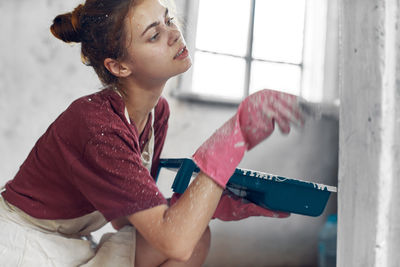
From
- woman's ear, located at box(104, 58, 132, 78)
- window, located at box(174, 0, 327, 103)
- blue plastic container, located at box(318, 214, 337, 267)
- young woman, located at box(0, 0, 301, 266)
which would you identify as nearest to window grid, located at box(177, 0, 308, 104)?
window, located at box(174, 0, 327, 103)

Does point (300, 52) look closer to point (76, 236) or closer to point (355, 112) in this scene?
point (76, 236)

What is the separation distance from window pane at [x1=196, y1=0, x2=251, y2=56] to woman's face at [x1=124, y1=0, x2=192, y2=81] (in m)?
1.17

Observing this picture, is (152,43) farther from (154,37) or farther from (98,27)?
(98,27)

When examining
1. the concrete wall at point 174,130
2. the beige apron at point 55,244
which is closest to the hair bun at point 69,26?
the beige apron at point 55,244

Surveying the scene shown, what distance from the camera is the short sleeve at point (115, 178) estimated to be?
0.67 meters

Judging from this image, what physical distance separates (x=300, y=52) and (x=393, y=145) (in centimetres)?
186

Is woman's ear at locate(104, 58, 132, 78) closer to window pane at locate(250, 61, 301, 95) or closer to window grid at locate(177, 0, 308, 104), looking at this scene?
window grid at locate(177, 0, 308, 104)

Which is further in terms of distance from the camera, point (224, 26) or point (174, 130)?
point (224, 26)

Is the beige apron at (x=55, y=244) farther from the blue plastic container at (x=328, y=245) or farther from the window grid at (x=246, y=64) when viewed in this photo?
the blue plastic container at (x=328, y=245)

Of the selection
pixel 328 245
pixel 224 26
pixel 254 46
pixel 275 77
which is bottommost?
pixel 328 245

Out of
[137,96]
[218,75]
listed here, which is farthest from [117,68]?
[218,75]

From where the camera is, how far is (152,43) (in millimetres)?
847

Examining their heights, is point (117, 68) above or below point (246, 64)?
above

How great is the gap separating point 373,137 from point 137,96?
1.92 ft
